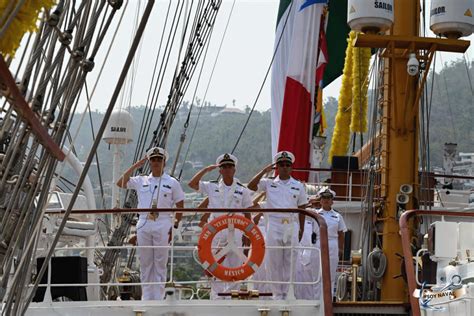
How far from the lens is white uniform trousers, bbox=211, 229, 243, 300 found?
40.3 feet

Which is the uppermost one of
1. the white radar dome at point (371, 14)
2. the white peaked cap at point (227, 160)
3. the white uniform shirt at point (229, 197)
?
the white radar dome at point (371, 14)

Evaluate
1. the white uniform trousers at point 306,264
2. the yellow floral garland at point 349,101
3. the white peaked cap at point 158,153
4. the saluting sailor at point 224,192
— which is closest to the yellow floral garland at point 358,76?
the yellow floral garland at point 349,101

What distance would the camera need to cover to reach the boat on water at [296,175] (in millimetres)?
6609

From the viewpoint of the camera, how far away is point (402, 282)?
14.0m

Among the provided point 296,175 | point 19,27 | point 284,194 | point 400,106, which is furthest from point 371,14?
point 19,27

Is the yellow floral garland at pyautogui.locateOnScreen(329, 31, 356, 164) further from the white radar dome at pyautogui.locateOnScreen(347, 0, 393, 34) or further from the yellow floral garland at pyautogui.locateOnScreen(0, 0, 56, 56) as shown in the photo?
the yellow floral garland at pyautogui.locateOnScreen(0, 0, 56, 56)

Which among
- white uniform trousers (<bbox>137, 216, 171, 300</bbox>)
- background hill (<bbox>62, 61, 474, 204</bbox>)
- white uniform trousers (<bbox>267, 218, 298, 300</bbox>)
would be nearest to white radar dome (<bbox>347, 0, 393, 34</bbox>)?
white uniform trousers (<bbox>267, 218, 298, 300</bbox>)

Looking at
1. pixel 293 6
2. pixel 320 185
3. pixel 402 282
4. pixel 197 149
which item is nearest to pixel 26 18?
pixel 402 282

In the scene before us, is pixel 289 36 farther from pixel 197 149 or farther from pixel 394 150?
pixel 197 149

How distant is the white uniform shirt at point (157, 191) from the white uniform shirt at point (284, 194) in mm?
958

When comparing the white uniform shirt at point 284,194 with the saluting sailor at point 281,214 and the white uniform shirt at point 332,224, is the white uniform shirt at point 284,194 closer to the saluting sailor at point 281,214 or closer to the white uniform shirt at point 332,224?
the saluting sailor at point 281,214

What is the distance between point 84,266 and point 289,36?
10587 mm

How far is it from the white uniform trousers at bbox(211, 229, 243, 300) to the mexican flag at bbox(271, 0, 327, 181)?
663 centimetres

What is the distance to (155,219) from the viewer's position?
12.4 m
